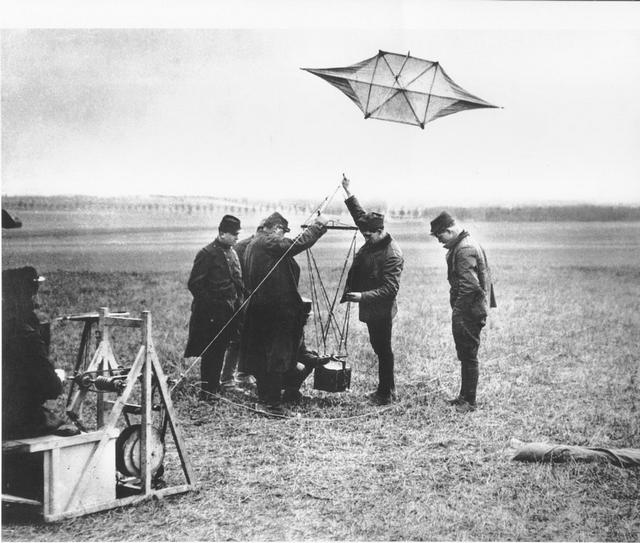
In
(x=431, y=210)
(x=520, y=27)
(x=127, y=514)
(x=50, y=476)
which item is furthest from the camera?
(x=431, y=210)

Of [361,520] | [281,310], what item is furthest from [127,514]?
[281,310]

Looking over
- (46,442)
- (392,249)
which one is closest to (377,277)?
(392,249)

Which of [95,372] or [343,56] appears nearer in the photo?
[95,372]

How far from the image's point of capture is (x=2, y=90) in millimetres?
6375

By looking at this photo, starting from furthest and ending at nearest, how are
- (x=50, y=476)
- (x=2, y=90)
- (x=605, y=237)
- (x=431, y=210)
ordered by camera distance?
(x=605, y=237)
(x=431, y=210)
(x=2, y=90)
(x=50, y=476)

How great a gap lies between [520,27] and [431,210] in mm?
2141

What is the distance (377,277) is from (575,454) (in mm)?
2618

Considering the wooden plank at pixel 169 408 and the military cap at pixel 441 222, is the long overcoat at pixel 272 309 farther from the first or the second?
the wooden plank at pixel 169 408

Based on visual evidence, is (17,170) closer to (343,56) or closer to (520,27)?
(343,56)

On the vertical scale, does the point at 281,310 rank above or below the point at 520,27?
below

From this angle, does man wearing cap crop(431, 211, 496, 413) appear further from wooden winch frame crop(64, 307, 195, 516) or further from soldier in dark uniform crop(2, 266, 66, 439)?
soldier in dark uniform crop(2, 266, 66, 439)

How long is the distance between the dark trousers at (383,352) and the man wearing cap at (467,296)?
0.68m

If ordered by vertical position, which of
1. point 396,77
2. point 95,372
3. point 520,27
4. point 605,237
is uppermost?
point 520,27

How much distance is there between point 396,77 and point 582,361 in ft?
13.4
